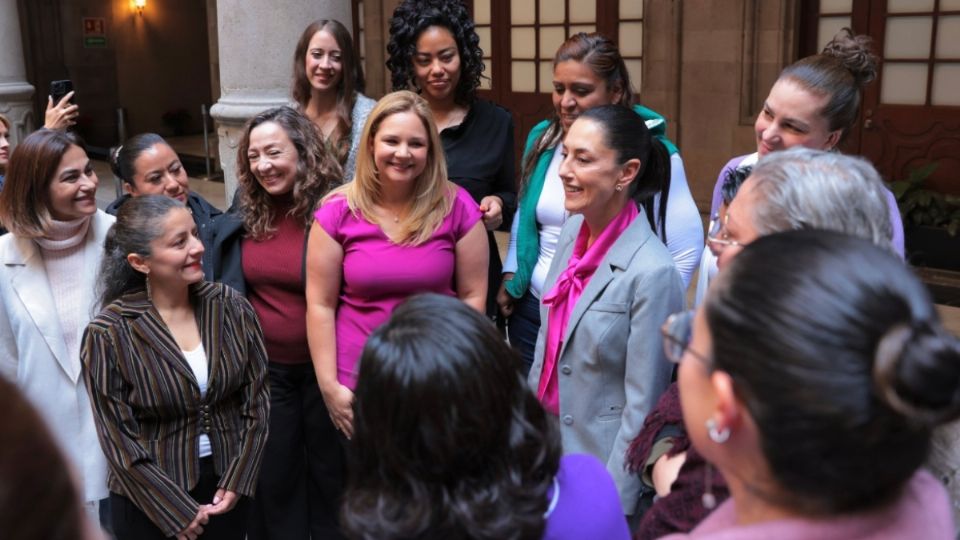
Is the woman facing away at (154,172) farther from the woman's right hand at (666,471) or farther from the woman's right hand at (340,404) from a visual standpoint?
the woman's right hand at (666,471)

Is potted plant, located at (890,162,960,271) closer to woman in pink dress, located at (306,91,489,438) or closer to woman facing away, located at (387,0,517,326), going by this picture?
woman facing away, located at (387,0,517,326)

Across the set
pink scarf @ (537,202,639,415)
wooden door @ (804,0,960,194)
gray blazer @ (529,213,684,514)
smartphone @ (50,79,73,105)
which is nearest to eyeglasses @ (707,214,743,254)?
gray blazer @ (529,213,684,514)

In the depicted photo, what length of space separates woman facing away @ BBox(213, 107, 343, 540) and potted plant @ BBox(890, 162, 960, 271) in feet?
18.0

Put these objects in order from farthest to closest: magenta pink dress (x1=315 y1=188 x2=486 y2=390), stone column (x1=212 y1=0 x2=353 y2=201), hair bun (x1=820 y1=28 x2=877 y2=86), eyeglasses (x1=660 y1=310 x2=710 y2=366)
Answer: stone column (x1=212 y1=0 x2=353 y2=201)
magenta pink dress (x1=315 y1=188 x2=486 y2=390)
hair bun (x1=820 y1=28 x2=877 y2=86)
eyeglasses (x1=660 y1=310 x2=710 y2=366)

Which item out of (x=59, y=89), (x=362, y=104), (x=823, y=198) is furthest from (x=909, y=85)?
(x=823, y=198)

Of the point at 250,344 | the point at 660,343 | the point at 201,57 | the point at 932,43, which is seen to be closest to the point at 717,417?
the point at 660,343

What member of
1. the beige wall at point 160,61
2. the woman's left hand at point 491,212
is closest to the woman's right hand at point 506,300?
the woman's left hand at point 491,212

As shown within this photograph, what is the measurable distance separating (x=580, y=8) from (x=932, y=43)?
11.4ft

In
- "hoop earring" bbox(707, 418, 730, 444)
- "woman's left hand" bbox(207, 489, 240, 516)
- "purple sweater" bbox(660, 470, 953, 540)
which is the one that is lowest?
"woman's left hand" bbox(207, 489, 240, 516)

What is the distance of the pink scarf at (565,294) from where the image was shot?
2645mm

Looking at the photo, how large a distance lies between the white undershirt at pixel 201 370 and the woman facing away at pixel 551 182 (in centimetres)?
110

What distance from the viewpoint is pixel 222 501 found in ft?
9.08

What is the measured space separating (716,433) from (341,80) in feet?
9.83

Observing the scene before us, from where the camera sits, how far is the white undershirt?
8.90 ft
